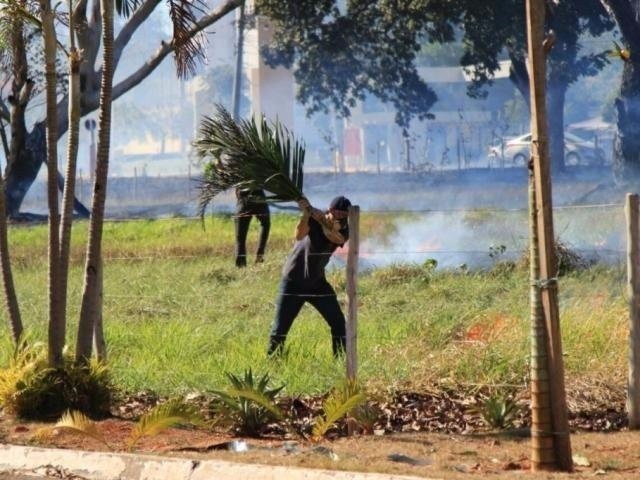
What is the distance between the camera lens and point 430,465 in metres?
9.18

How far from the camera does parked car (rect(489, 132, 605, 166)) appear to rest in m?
46.2

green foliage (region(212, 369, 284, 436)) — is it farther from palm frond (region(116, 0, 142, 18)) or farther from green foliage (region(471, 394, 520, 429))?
palm frond (region(116, 0, 142, 18))

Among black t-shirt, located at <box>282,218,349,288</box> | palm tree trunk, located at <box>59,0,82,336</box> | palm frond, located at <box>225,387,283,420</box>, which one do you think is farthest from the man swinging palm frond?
palm frond, located at <box>225,387,283,420</box>

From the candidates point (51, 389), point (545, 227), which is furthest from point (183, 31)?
point (545, 227)

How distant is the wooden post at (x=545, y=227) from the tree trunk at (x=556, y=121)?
105ft

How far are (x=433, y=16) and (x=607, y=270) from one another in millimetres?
19392

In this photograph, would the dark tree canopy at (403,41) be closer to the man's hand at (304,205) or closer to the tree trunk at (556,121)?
the tree trunk at (556,121)

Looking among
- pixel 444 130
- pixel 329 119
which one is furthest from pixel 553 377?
pixel 329 119

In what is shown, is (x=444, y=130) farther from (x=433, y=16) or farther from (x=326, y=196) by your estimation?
(x=433, y=16)

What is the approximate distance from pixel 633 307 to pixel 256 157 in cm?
293

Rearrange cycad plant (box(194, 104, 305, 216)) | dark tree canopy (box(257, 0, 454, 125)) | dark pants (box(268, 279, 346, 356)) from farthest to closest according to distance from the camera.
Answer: dark tree canopy (box(257, 0, 454, 125))
dark pants (box(268, 279, 346, 356))
cycad plant (box(194, 104, 305, 216))

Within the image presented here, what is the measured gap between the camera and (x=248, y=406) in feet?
34.3

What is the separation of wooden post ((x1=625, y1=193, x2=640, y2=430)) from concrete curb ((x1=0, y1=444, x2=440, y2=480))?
235cm

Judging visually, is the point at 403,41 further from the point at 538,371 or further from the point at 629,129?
the point at 538,371
